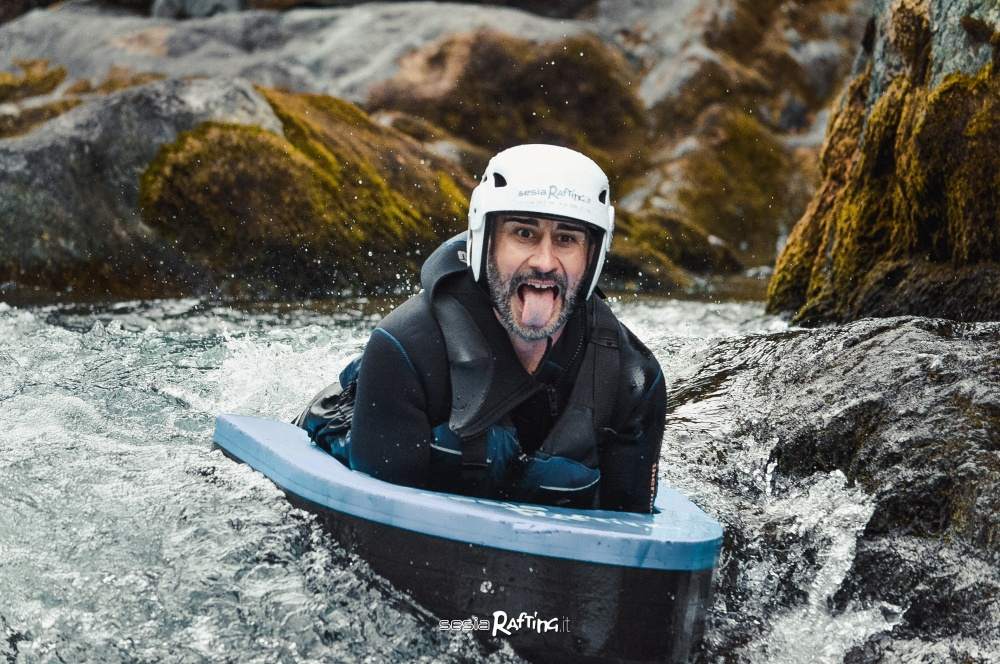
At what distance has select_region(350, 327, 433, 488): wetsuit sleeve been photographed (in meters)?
4.04

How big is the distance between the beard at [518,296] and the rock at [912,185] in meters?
3.28

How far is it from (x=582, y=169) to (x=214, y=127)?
8.25m

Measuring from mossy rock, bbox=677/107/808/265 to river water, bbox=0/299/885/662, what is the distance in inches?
437

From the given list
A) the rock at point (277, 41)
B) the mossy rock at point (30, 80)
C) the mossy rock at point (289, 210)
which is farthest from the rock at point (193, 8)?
the mossy rock at point (289, 210)

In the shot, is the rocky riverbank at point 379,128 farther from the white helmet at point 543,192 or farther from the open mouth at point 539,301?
the open mouth at point 539,301

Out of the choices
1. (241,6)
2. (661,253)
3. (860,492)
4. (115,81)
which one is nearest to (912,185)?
(860,492)

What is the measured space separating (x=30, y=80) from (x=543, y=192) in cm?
1738

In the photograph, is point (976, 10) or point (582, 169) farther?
point (976, 10)

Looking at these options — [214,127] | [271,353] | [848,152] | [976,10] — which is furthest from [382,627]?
[214,127]

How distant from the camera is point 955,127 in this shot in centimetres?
668

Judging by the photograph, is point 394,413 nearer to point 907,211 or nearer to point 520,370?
point 520,370

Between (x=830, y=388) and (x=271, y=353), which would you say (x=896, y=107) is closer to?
(x=830, y=388)

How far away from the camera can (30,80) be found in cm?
1916

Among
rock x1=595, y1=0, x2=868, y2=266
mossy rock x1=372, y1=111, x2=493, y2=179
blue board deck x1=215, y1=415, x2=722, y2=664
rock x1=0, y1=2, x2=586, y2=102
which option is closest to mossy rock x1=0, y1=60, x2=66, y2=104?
rock x1=0, y1=2, x2=586, y2=102
